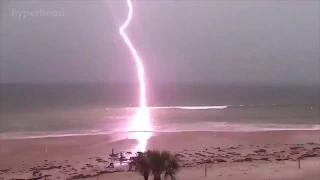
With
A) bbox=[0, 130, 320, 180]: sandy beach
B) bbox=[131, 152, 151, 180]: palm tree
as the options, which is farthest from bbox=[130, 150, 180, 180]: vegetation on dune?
bbox=[0, 130, 320, 180]: sandy beach

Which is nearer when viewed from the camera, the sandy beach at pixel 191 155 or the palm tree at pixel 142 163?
the palm tree at pixel 142 163

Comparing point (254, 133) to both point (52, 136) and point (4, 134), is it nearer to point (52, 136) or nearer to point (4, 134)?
point (52, 136)

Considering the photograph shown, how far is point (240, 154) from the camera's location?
25.3 m

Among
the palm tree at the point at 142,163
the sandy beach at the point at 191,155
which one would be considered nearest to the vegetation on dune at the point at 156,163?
the palm tree at the point at 142,163

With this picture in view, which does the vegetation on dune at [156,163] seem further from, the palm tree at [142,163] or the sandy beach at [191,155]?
the sandy beach at [191,155]

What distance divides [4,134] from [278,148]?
2365cm

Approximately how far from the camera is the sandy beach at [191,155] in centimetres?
1934

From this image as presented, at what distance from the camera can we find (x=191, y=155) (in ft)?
80.8

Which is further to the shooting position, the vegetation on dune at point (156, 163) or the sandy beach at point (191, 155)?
the sandy beach at point (191, 155)

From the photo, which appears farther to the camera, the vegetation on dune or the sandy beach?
the sandy beach

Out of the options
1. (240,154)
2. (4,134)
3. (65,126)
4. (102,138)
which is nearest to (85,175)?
(240,154)

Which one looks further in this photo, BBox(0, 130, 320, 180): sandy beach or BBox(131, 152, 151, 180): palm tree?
BBox(0, 130, 320, 180): sandy beach

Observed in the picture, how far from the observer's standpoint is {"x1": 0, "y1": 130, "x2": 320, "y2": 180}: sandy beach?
19.3m

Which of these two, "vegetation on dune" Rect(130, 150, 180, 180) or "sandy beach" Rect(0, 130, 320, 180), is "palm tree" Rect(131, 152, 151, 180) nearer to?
"vegetation on dune" Rect(130, 150, 180, 180)
